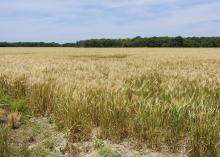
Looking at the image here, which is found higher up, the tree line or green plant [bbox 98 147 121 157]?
green plant [bbox 98 147 121 157]

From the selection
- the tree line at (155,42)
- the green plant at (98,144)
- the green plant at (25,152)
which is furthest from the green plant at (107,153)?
the tree line at (155,42)

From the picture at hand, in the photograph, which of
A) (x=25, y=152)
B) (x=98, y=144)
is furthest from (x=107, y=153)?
(x=25, y=152)

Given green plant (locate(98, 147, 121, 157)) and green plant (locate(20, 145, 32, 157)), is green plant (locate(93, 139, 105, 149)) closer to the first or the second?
green plant (locate(98, 147, 121, 157))

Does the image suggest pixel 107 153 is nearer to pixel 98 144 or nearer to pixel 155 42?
pixel 98 144

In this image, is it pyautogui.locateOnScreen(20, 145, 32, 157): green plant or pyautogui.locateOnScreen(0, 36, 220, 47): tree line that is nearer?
pyautogui.locateOnScreen(20, 145, 32, 157): green plant

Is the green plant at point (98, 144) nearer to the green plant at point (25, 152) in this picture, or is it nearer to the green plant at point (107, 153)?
the green plant at point (107, 153)

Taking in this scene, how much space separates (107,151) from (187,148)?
1.12m

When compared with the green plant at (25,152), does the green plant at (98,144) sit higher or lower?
→ higher

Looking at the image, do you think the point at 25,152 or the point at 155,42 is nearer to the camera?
the point at 25,152

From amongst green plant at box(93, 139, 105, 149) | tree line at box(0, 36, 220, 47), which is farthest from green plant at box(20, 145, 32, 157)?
tree line at box(0, 36, 220, 47)

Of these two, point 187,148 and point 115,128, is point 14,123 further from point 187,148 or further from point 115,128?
point 187,148

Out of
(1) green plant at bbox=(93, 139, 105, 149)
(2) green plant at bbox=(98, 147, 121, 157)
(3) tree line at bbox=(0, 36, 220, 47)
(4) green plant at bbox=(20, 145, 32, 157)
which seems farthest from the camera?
(3) tree line at bbox=(0, 36, 220, 47)

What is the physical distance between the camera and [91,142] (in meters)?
7.00

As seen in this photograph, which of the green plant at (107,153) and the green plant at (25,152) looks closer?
the green plant at (107,153)
